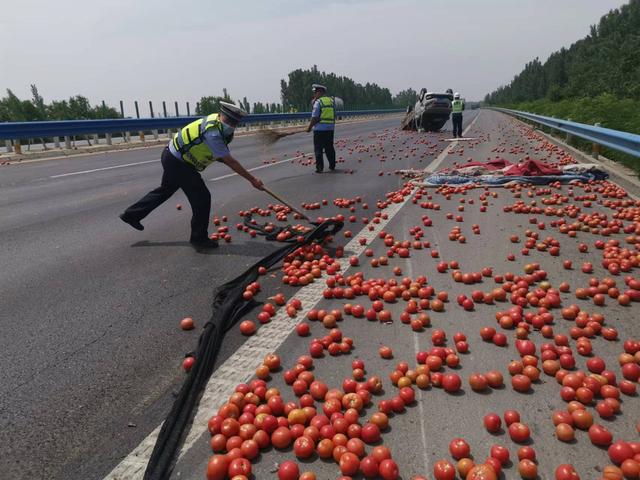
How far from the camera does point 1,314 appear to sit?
4.34 metres

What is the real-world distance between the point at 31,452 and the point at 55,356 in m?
1.15

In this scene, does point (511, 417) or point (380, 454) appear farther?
point (511, 417)

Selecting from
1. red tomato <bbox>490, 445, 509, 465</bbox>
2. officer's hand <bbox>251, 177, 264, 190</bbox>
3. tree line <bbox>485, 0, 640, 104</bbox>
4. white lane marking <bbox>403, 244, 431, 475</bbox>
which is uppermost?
tree line <bbox>485, 0, 640, 104</bbox>

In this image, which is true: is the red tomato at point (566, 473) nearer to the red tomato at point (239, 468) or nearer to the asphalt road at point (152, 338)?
the asphalt road at point (152, 338)

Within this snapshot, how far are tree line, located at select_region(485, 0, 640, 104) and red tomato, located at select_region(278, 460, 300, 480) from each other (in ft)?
93.4

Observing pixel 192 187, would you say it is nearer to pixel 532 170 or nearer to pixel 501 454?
pixel 501 454

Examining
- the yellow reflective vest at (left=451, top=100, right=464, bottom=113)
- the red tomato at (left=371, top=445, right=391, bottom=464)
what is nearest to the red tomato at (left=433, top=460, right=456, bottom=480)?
the red tomato at (left=371, top=445, right=391, bottom=464)

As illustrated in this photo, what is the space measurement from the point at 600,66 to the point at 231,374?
72.4 metres

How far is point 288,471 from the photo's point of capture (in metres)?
2.35

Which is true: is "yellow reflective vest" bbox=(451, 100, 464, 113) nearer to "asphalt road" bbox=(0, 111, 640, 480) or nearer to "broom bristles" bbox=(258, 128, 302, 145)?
"broom bristles" bbox=(258, 128, 302, 145)

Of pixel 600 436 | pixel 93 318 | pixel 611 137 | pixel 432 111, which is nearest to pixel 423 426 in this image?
pixel 600 436

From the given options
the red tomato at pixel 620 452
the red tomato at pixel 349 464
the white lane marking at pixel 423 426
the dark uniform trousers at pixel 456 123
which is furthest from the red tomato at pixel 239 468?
the dark uniform trousers at pixel 456 123

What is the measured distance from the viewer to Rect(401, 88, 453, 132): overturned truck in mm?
27453

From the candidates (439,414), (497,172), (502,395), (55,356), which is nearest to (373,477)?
(439,414)
